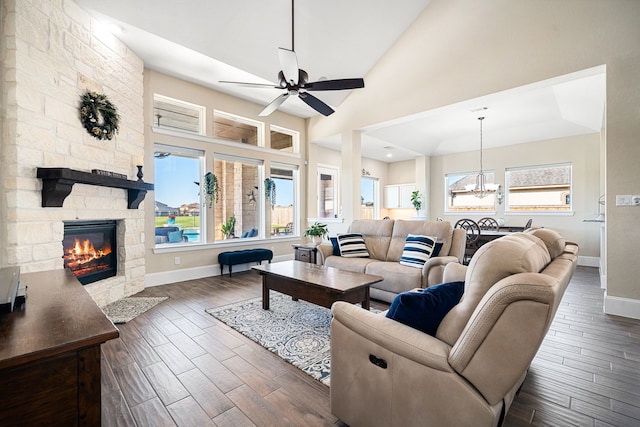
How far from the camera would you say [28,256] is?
2.70m

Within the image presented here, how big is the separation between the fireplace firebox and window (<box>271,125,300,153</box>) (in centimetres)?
361

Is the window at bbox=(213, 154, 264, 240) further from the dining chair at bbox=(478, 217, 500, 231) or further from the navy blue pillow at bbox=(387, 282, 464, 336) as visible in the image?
the dining chair at bbox=(478, 217, 500, 231)

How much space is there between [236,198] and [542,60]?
17.0 ft

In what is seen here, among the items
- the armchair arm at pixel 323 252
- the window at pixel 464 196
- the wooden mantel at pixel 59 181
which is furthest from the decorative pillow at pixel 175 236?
the window at pixel 464 196

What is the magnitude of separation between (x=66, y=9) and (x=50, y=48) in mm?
517

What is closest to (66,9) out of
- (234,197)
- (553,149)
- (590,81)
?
(234,197)

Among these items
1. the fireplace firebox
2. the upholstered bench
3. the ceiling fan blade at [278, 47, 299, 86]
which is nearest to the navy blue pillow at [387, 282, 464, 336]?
the ceiling fan blade at [278, 47, 299, 86]

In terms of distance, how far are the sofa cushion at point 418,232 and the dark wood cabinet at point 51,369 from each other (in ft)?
11.7

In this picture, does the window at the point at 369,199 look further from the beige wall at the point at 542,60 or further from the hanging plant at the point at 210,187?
the hanging plant at the point at 210,187

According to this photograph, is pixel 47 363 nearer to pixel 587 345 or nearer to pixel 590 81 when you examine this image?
pixel 587 345

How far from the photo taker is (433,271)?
3283 millimetres

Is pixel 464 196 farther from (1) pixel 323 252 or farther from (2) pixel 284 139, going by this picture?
(1) pixel 323 252

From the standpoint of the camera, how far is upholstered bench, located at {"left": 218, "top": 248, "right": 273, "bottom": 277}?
5.14 m

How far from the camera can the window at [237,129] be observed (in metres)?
5.49
